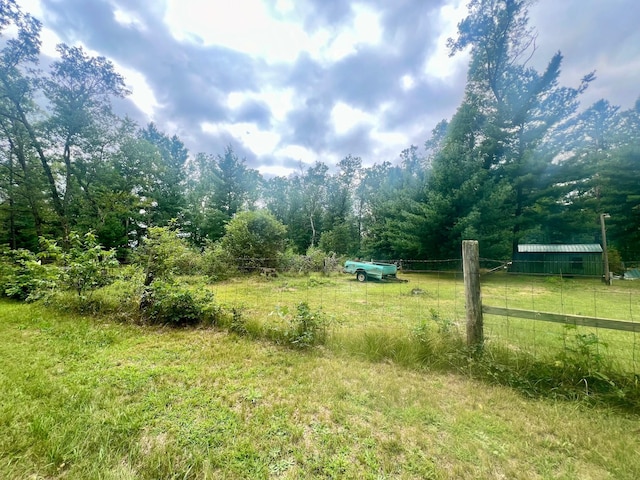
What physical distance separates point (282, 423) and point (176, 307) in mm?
2986

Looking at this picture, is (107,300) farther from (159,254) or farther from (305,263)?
(305,263)

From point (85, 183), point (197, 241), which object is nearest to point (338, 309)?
point (85, 183)

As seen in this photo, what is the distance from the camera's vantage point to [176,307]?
3906mm

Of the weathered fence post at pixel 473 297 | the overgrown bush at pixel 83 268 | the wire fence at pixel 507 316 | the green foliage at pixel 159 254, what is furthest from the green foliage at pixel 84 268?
the weathered fence post at pixel 473 297

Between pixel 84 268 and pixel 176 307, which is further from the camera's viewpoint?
pixel 84 268

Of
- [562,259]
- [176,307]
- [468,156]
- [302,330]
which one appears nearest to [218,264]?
[176,307]

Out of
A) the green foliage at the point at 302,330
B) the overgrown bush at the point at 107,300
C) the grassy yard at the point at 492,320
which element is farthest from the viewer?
the overgrown bush at the point at 107,300

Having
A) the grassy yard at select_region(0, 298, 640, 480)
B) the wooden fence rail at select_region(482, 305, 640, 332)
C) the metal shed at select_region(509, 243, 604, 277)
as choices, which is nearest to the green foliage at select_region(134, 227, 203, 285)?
the grassy yard at select_region(0, 298, 640, 480)

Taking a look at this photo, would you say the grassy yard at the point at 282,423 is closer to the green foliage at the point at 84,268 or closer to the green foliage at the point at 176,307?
the green foliage at the point at 176,307

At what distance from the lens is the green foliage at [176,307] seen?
3.89 meters

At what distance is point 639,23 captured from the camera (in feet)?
21.0

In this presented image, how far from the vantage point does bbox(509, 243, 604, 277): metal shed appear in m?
12.8

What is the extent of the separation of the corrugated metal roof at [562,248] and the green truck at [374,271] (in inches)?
395

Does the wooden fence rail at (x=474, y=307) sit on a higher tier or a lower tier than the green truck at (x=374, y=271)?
higher
